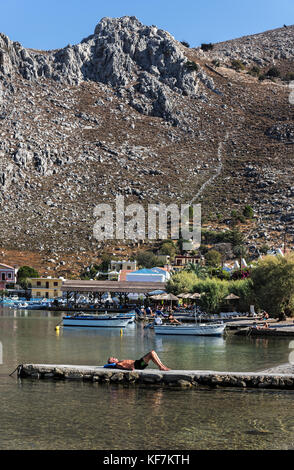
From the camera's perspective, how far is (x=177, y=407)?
18188mm

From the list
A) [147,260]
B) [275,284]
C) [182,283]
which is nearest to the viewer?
[275,284]

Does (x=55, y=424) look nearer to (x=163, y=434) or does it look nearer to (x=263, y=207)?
(x=163, y=434)

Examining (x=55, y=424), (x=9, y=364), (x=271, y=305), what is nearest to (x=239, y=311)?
(x=271, y=305)

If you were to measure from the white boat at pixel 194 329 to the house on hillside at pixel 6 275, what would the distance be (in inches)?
2580

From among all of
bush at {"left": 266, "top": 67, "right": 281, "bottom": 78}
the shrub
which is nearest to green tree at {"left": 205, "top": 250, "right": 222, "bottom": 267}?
the shrub

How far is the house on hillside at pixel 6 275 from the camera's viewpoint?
355 feet

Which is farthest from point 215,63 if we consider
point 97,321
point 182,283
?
point 97,321

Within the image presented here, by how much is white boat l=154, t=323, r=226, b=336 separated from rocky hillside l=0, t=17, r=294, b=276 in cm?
5606

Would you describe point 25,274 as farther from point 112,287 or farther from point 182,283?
point 182,283

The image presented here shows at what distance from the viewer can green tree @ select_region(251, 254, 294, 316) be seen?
1922 inches

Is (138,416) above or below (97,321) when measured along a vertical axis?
above

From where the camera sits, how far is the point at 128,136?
438ft

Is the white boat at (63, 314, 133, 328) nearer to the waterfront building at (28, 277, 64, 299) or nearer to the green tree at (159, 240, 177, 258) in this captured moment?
the green tree at (159, 240, 177, 258)

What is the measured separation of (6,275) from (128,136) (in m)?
43.8
